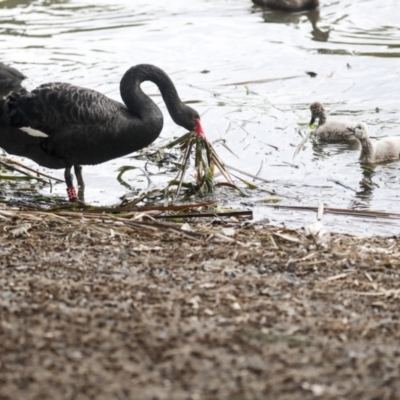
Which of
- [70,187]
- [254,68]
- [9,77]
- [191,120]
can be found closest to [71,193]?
[70,187]

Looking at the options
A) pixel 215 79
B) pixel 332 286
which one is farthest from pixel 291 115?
pixel 332 286

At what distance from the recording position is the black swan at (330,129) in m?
9.86

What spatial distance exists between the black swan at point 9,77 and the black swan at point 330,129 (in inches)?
164

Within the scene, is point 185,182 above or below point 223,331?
below

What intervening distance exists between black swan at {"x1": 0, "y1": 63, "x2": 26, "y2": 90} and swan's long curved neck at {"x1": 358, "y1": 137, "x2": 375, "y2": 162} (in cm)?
492

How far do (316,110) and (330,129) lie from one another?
1.31 feet

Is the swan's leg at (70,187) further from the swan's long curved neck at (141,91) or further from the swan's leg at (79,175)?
the swan's long curved neck at (141,91)

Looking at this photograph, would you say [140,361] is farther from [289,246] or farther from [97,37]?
[97,37]

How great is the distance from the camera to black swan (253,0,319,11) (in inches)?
616

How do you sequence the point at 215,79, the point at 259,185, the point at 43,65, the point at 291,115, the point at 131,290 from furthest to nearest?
the point at 43,65
the point at 215,79
the point at 291,115
the point at 259,185
the point at 131,290

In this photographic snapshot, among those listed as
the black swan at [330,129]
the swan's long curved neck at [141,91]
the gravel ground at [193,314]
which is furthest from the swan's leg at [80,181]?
the black swan at [330,129]

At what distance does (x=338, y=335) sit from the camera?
4277mm

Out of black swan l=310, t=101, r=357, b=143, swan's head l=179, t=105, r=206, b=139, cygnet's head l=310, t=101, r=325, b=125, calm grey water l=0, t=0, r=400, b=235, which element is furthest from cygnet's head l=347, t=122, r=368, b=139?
swan's head l=179, t=105, r=206, b=139

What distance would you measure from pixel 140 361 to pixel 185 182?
455cm
